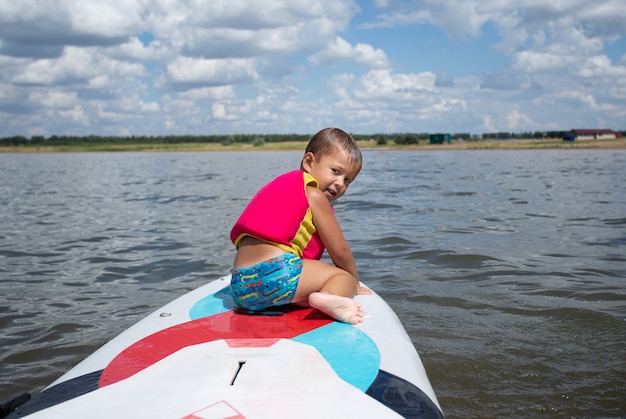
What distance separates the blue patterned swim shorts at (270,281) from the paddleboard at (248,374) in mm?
100

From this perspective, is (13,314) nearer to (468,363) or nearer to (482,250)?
(468,363)

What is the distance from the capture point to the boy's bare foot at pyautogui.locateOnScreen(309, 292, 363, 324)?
310 cm

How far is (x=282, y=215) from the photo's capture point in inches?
129

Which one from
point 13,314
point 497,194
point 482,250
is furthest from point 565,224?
point 13,314

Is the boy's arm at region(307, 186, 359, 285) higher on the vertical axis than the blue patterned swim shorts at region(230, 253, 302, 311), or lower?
higher

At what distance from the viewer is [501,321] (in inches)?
187

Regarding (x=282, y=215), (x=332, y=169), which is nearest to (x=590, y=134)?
(x=332, y=169)

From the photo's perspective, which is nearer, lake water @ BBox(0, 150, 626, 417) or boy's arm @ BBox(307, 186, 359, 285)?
boy's arm @ BBox(307, 186, 359, 285)

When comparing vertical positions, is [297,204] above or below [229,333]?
above

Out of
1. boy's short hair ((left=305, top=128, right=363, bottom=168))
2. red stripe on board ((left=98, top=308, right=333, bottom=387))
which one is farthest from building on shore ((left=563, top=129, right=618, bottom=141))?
red stripe on board ((left=98, top=308, right=333, bottom=387))

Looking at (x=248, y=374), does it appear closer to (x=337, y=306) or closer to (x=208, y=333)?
(x=208, y=333)

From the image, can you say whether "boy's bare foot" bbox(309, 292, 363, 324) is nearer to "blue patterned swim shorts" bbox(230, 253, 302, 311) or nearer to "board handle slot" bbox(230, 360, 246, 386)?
"blue patterned swim shorts" bbox(230, 253, 302, 311)

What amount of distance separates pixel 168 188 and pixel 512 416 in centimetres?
1614

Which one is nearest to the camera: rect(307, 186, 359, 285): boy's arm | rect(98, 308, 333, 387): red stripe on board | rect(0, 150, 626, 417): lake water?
rect(98, 308, 333, 387): red stripe on board
